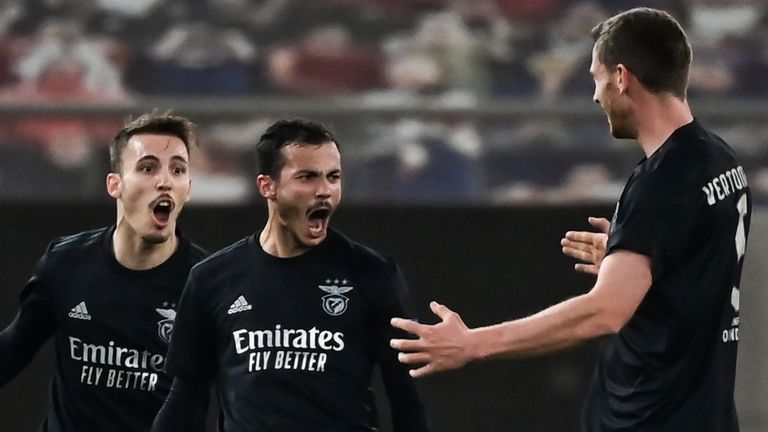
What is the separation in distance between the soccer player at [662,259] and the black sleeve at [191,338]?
1.06 meters

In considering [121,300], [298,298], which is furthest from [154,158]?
[298,298]

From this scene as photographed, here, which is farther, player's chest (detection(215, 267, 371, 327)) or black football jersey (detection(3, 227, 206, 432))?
black football jersey (detection(3, 227, 206, 432))

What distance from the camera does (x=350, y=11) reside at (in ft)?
29.1

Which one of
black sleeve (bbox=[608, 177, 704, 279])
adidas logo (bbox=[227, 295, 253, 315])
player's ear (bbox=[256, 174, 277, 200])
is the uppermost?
player's ear (bbox=[256, 174, 277, 200])

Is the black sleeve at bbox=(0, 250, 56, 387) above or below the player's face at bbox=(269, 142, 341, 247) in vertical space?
below

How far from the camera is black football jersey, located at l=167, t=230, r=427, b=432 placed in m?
4.58

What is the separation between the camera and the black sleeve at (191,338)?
4.71 meters

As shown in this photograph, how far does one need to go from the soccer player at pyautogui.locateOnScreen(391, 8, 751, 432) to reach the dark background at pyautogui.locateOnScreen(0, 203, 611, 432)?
258 cm

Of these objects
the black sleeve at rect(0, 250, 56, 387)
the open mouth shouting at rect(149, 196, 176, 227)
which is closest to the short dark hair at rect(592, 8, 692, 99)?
the open mouth shouting at rect(149, 196, 176, 227)

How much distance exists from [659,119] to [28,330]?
2.51 meters

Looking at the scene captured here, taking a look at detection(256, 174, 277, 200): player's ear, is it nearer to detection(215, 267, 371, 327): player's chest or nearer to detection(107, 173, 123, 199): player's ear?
detection(215, 267, 371, 327): player's chest

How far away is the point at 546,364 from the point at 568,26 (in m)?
2.83

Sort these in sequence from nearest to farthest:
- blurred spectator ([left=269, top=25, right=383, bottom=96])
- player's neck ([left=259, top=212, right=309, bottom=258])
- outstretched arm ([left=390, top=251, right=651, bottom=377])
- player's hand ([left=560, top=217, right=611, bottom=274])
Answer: outstretched arm ([left=390, top=251, right=651, bottom=377])
player's hand ([left=560, top=217, right=611, bottom=274])
player's neck ([left=259, top=212, right=309, bottom=258])
blurred spectator ([left=269, top=25, right=383, bottom=96])

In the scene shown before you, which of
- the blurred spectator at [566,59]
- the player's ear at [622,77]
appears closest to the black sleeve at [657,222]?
the player's ear at [622,77]
